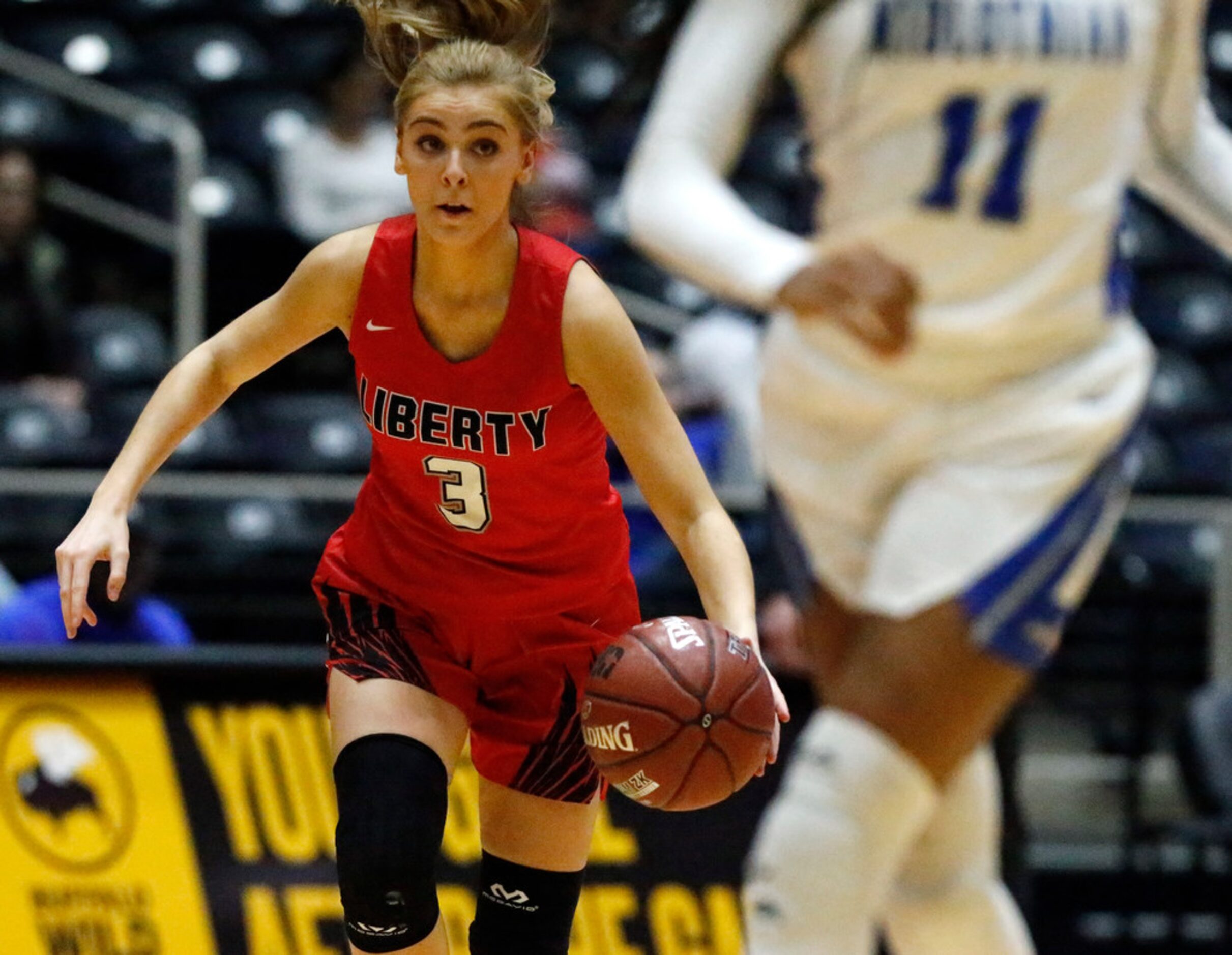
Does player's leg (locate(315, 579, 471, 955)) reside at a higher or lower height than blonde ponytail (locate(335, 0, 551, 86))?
lower

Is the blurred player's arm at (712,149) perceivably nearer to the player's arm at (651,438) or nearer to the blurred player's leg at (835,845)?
the player's arm at (651,438)

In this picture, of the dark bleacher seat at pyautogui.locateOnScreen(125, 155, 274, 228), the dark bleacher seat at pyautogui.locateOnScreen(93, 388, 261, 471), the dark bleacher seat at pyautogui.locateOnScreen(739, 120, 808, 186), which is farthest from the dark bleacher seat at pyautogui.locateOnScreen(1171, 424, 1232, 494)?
the dark bleacher seat at pyautogui.locateOnScreen(125, 155, 274, 228)

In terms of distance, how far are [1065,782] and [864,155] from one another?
11.7 feet

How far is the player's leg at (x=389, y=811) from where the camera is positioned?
3.04 meters

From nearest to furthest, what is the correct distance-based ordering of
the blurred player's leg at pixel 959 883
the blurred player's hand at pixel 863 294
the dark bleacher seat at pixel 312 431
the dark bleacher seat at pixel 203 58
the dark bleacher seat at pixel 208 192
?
the blurred player's hand at pixel 863 294 < the blurred player's leg at pixel 959 883 < the dark bleacher seat at pixel 312 431 < the dark bleacher seat at pixel 208 192 < the dark bleacher seat at pixel 203 58

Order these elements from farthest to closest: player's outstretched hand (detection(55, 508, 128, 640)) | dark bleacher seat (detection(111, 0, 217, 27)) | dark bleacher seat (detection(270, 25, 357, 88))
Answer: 1. dark bleacher seat (detection(111, 0, 217, 27))
2. dark bleacher seat (detection(270, 25, 357, 88))
3. player's outstretched hand (detection(55, 508, 128, 640))

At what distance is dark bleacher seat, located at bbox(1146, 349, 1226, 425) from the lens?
28.6 ft

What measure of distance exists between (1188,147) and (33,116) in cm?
652

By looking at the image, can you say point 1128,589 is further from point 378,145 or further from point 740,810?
point 378,145

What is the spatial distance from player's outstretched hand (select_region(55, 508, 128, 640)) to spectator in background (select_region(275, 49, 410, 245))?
5.00m

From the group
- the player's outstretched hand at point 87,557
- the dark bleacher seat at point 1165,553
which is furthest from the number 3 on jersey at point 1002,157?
the dark bleacher seat at point 1165,553

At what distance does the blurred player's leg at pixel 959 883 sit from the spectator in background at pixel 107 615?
227cm

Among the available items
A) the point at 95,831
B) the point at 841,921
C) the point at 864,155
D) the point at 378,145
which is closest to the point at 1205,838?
the point at 841,921

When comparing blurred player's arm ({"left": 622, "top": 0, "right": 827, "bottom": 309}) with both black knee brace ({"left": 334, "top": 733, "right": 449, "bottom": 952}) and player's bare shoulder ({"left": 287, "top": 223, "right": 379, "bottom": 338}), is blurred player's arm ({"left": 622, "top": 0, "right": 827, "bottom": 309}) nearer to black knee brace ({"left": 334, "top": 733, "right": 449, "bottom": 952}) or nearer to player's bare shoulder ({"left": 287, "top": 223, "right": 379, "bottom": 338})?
player's bare shoulder ({"left": 287, "top": 223, "right": 379, "bottom": 338})
